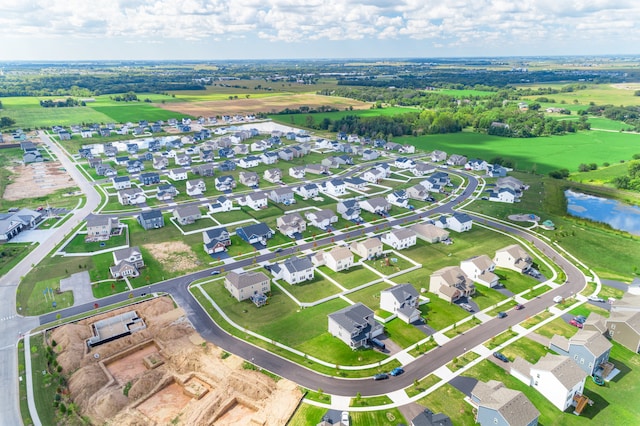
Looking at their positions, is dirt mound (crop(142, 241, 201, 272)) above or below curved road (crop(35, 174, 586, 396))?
below

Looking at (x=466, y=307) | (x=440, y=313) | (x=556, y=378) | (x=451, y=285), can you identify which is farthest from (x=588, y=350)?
(x=451, y=285)

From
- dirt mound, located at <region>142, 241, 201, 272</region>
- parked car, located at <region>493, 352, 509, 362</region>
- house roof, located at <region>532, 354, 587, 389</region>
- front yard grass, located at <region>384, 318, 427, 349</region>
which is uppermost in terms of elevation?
house roof, located at <region>532, 354, 587, 389</region>

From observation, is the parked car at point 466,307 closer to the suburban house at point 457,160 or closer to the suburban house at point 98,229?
the suburban house at point 98,229

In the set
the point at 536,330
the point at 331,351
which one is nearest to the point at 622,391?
the point at 536,330

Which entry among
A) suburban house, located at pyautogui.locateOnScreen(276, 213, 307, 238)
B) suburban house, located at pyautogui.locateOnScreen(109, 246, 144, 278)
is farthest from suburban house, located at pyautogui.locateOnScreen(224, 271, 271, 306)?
suburban house, located at pyautogui.locateOnScreen(276, 213, 307, 238)

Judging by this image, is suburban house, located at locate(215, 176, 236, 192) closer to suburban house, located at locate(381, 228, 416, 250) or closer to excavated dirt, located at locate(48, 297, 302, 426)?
suburban house, located at locate(381, 228, 416, 250)

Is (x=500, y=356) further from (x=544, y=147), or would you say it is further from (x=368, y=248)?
(x=544, y=147)

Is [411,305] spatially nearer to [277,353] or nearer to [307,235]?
[277,353]
